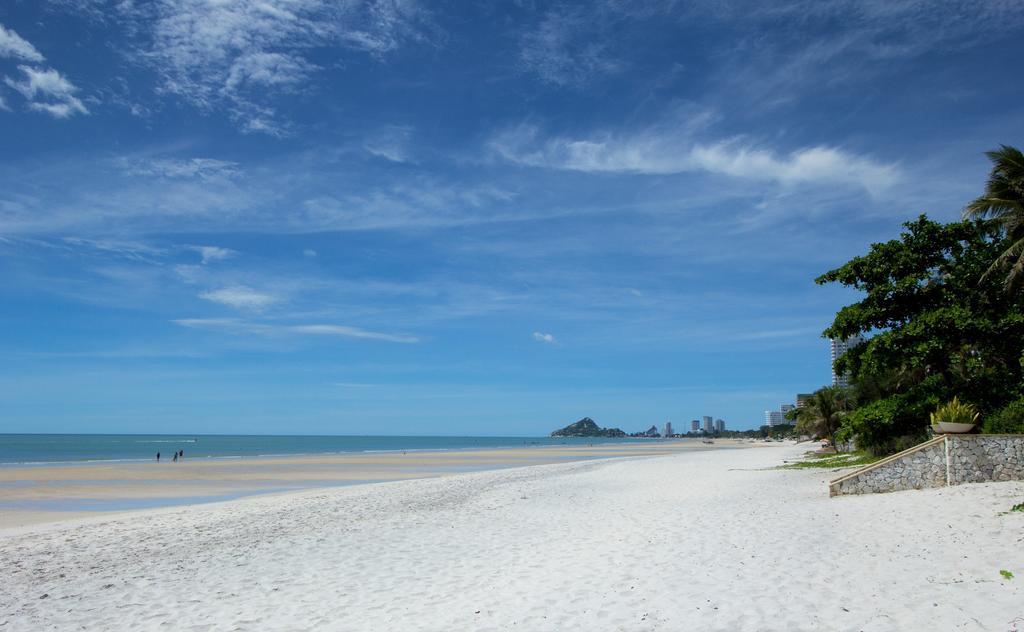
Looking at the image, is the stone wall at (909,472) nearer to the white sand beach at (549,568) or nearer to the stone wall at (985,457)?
the stone wall at (985,457)

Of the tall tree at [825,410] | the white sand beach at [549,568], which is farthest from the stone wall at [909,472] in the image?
the tall tree at [825,410]

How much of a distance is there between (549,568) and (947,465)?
34.0 feet

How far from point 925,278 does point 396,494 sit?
17152 mm

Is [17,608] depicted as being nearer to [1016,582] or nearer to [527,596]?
[527,596]

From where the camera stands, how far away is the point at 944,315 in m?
17.0

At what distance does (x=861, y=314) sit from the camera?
18.9m

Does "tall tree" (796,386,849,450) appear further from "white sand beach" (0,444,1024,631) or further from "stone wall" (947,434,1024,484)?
"white sand beach" (0,444,1024,631)

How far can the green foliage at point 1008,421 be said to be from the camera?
15.7m

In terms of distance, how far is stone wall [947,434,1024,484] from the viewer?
1427cm

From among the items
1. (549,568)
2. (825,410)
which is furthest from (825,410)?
(549,568)

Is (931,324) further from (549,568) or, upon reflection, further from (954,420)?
(549,568)

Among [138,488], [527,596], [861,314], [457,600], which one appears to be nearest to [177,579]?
[457,600]

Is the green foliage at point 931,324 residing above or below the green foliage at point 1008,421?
above

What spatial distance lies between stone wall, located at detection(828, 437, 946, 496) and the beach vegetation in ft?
8.52
